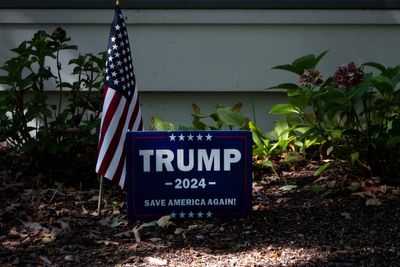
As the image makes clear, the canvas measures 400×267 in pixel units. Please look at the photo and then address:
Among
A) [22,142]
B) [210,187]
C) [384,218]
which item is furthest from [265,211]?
[22,142]

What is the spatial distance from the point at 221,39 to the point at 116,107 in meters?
1.90

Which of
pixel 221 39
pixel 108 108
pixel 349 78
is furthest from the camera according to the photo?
pixel 221 39

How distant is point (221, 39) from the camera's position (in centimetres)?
620

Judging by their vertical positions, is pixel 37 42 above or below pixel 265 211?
above

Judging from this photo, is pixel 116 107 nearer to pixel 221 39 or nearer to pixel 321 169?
pixel 321 169

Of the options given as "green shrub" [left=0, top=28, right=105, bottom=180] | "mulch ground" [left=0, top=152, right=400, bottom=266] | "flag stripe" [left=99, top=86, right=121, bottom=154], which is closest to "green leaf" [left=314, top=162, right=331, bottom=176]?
"mulch ground" [left=0, top=152, right=400, bottom=266]

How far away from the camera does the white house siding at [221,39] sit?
6141mm

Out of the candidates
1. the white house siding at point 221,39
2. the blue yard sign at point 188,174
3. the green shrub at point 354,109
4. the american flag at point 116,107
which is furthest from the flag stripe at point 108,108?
the white house siding at point 221,39

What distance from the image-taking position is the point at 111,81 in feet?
14.9

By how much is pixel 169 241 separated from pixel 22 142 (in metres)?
1.68

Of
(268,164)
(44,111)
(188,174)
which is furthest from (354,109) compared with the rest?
(44,111)

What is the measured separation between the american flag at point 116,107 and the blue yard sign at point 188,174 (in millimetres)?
199

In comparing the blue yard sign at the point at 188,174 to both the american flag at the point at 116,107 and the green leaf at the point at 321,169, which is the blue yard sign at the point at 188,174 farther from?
the green leaf at the point at 321,169

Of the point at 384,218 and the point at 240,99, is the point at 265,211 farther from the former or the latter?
the point at 240,99
